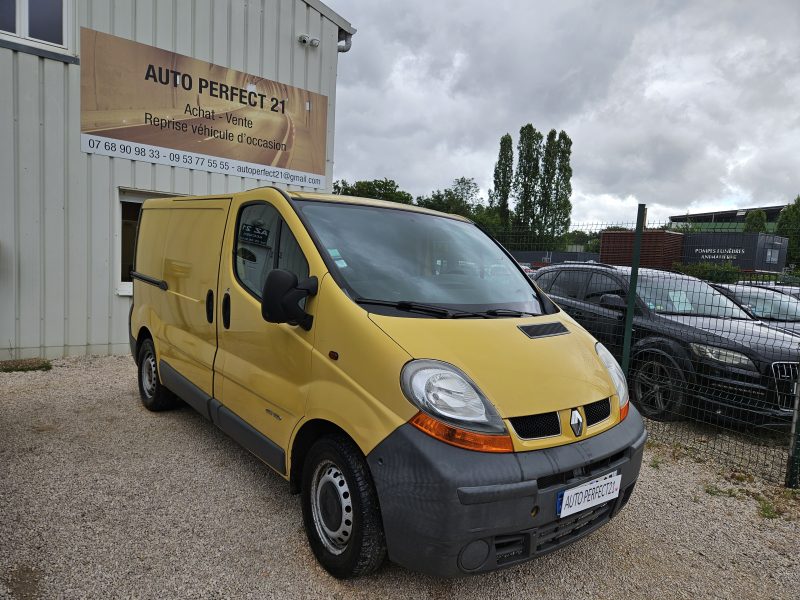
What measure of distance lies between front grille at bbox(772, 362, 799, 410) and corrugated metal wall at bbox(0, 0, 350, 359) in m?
A: 7.43

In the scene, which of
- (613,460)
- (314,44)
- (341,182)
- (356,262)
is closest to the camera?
(613,460)

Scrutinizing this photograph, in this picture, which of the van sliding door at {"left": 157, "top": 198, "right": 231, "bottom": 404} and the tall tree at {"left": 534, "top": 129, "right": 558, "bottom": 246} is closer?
the van sliding door at {"left": 157, "top": 198, "right": 231, "bottom": 404}

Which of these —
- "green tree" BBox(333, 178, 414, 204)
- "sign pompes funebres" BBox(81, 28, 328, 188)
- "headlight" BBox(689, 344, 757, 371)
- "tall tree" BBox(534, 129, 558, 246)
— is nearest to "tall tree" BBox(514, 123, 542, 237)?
"tall tree" BBox(534, 129, 558, 246)

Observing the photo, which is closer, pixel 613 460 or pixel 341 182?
pixel 613 460

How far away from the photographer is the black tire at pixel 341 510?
7.11 feet

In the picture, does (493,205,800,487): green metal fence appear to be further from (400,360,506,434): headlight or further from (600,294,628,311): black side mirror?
(400,360,506,434): headlight

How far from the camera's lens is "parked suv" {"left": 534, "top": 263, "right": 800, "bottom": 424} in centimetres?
440

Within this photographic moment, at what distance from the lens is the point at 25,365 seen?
6.13 meters

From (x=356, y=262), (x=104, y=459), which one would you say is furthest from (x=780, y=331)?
(x=104, y=459)

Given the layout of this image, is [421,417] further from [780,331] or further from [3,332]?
[3,332]

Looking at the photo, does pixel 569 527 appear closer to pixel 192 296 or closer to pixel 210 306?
pixel 210 306

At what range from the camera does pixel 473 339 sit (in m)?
2.35

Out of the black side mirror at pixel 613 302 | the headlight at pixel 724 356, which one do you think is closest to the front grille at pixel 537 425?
the headlight at pixel 724 356

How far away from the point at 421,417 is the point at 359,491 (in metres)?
0.47
